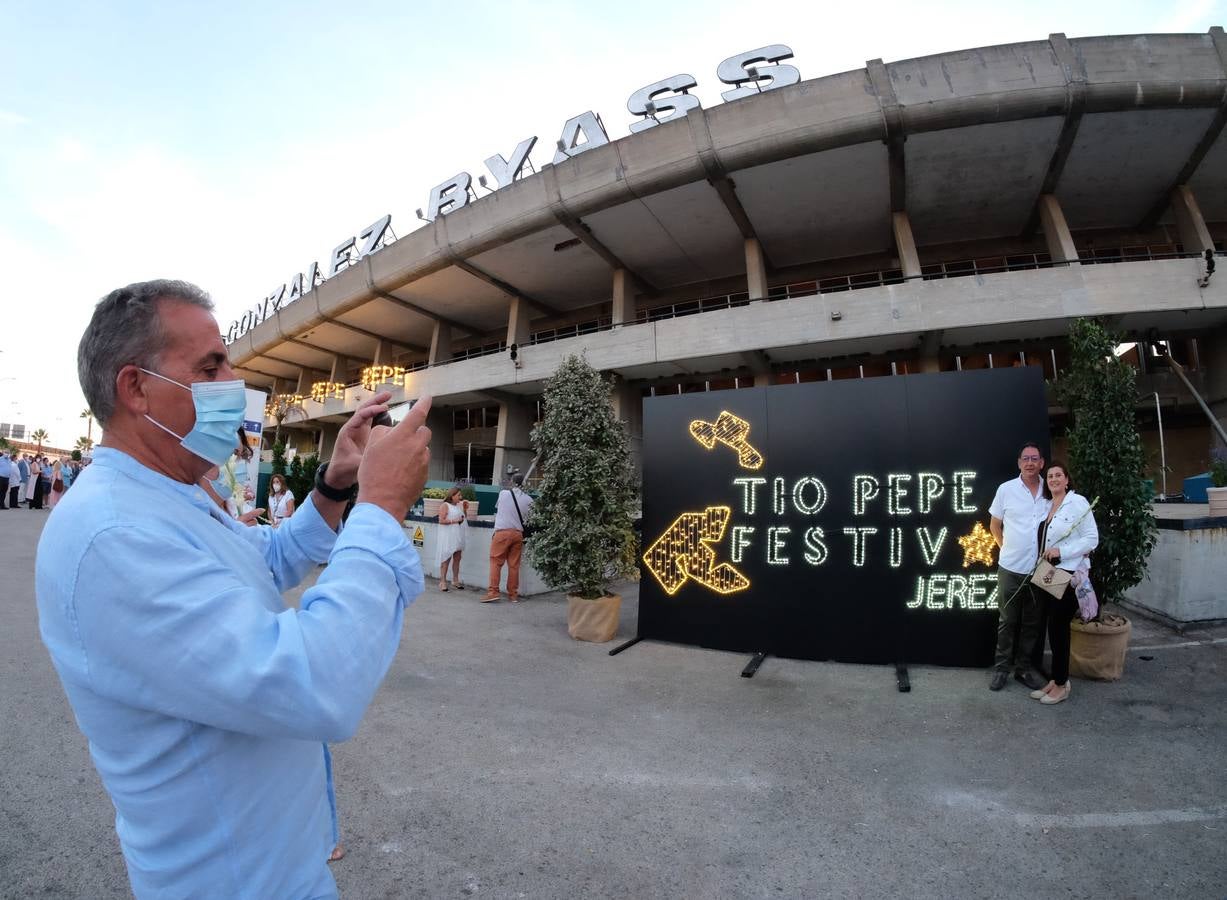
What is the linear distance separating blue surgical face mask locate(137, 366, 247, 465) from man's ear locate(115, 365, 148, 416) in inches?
0.8

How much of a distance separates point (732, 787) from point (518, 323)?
25.3 meters

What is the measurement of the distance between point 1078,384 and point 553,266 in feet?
69.3

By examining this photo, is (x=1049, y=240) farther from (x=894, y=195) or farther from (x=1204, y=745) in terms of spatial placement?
(x=1204, y=745)

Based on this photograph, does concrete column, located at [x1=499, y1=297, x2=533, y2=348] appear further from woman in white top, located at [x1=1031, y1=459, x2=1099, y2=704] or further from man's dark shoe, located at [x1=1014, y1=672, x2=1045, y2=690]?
man's dark shoe, located at [x1=1014, y1=672, x2=1045, y2=690]

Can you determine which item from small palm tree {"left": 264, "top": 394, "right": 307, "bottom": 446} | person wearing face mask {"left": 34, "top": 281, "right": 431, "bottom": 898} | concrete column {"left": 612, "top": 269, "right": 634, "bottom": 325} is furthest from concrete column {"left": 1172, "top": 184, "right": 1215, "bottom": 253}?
small palm tree {"left": 264, "top": 394, "right": 307, "bottom": 446}

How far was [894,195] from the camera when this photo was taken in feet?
63.5

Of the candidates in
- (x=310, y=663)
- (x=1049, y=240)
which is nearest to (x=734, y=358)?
(x=1049, y=240)

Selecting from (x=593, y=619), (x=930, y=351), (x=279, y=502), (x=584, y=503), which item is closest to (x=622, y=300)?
(x=930, y=351)

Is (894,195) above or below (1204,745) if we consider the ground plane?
above

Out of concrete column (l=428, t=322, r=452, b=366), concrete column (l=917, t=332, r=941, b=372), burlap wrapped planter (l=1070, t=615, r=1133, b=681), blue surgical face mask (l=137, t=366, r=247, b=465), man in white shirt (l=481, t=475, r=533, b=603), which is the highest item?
concrete column (l=428, t=322, r=452, b=366)

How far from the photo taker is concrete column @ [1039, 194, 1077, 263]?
1852 centimetres

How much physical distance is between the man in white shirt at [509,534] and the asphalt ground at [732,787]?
3641 mm

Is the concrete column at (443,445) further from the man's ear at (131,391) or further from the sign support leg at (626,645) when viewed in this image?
the man's ear at (131,391)

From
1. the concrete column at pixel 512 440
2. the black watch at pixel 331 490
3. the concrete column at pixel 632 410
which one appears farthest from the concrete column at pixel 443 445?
the black watch at pixel 331 490
